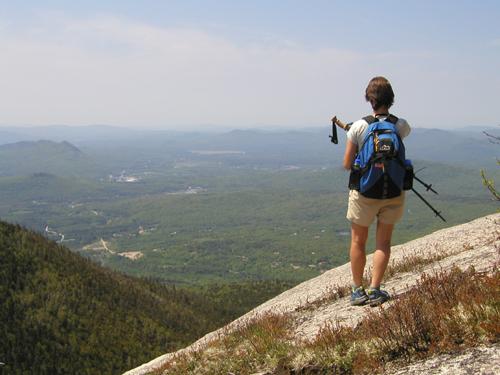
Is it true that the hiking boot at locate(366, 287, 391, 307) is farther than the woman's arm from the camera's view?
Yes

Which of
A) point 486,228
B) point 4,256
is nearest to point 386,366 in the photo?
point 486,228

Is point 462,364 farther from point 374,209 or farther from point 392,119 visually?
point 392,119

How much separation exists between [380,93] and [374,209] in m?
2.08

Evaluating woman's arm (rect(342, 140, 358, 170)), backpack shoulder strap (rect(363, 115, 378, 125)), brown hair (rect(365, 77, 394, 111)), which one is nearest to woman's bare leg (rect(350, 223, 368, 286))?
woman's arm (rect(342, 140, 358, 170))

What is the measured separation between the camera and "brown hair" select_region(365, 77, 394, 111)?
8.20m

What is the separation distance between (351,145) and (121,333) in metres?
99.3

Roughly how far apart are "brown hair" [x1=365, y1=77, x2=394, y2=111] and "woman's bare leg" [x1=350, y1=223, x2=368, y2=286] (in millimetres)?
2273

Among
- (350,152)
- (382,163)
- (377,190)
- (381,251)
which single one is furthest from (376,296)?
(350,152)

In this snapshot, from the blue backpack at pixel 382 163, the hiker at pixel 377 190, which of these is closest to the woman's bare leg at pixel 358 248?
the hiker at pixel 377 190

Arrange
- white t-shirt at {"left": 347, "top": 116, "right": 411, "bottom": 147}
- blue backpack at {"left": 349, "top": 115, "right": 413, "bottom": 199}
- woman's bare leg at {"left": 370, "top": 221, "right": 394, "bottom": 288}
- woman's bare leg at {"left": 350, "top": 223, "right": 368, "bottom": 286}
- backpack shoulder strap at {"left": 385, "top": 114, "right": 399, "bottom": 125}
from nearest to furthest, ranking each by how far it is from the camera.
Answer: blue backpack at {"left": 349, "top": 115, "right": 413, "bottom": 199}, white t-shirt at {"left": 347, "top": 116, "right": 411, "bottom": 147}, backpack shoulder strap at {"left": 385, "top": 114, "right": 399, "bottom": 125}, woman's bare leg at {"left": 370, "top": 221, "right": 394, "bottom": 288}, woman's bare leg at {"left": 350, "top": 223, "right": 368, "bottom": 286}

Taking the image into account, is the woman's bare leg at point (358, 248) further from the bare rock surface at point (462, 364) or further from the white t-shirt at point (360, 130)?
the bare rock surface at point (462, 364)

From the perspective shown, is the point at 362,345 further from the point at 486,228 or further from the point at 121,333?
the point at 121,333

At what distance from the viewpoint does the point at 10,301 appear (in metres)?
98.2

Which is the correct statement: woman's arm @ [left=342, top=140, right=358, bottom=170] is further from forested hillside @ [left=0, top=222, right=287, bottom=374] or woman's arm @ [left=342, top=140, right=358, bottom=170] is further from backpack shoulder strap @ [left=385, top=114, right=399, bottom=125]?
forested hillside @ [left=0, top=222, right=287, bottom=374]
